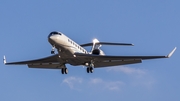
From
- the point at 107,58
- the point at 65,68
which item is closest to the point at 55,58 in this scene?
the point at 65,68

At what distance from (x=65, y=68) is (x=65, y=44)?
5.01 metres

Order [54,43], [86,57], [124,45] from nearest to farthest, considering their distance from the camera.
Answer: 1. [54,43]
2. [86,57]
3. [124,45]

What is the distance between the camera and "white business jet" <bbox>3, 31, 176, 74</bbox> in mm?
45500

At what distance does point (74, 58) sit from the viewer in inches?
1858

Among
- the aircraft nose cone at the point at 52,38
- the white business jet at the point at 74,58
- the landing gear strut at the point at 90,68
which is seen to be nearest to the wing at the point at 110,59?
the white business jet at the point at 74,58

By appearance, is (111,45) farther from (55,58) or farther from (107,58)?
(55,58)

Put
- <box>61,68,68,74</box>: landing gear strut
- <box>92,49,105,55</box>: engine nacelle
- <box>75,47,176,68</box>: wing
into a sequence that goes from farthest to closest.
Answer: <box>92,49,105,55</box>: engine nacelle < <box>61,68,68,74</box>: landing gear strut < <box>75,47,176,68</box>: wing

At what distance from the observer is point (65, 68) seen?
50.1 meters

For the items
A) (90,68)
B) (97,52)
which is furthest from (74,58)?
(97,52)

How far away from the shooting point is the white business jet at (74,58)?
45.5 metres

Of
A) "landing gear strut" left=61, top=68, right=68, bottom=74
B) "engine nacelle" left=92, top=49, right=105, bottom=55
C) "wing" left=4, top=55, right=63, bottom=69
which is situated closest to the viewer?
"wing" left=4, top=55, right=63, bottom=69

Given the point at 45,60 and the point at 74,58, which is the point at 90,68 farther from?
the point at 45,60

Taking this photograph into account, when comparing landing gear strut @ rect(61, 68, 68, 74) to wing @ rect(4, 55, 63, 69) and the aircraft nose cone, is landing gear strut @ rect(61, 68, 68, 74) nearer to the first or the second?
wing @ rect(4, 55, 63, 69)

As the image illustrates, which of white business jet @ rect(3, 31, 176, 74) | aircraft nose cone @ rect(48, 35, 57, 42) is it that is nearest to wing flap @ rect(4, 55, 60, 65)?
white business jet @ rect(3, 31, 176, 74)
